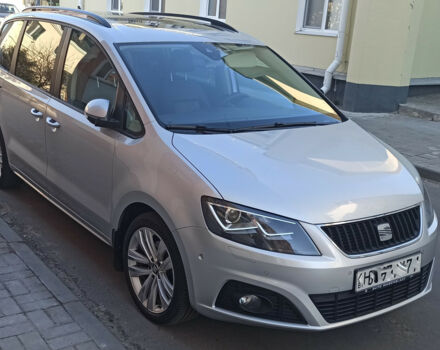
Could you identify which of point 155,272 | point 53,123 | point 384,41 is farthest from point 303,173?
point 384,41

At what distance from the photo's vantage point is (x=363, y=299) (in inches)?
110

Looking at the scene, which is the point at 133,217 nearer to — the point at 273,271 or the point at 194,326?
the point at 194,326

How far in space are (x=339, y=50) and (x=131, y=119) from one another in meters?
7.80

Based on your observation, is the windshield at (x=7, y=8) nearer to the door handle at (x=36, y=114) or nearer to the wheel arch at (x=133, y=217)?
the door handle at (x=36, y=114)

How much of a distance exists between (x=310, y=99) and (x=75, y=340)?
2.41 meters

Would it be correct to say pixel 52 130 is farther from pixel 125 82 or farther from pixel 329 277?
pixel 329 277

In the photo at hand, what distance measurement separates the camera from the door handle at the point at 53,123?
13.3 ft

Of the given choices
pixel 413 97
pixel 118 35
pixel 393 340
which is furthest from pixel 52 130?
pixel 413 97

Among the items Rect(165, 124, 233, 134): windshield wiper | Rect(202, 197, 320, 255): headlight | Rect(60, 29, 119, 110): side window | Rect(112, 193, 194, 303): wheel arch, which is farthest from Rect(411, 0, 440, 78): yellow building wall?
Rect(202, 197, 320, 255): headlight

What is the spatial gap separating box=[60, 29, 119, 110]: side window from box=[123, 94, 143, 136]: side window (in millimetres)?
143

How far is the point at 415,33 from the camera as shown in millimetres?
9812

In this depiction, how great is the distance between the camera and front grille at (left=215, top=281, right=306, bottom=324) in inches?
105

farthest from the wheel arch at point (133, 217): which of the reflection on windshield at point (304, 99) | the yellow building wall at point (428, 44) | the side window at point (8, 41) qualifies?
the yellow building wall at point (428, 44)

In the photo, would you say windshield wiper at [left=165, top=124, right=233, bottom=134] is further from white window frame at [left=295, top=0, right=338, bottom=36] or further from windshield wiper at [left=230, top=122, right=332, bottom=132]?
white window frame at [left=295, top=0, right=338, bottom=36]
